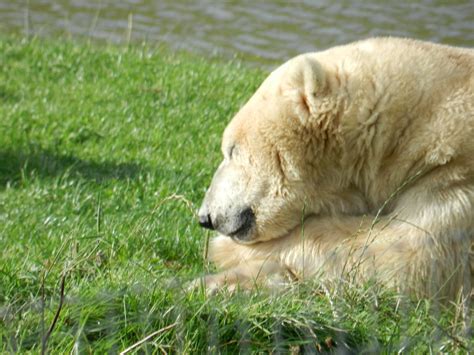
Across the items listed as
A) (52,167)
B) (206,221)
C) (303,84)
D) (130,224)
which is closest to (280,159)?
(303,84)

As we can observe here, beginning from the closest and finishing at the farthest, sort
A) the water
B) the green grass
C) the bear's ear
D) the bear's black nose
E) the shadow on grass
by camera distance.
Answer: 1. the green grass
2. the bear's ear
3. the bear's black nose
4. the shadow on grass
5. the water

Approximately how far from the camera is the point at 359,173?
4941 millimetres

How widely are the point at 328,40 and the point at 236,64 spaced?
2.28 meters

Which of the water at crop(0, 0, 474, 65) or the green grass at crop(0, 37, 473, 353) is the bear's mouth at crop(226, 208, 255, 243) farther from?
the water at crop(0, 0, 474, 65)

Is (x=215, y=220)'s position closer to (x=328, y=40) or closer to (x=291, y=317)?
(x=291, y=317)

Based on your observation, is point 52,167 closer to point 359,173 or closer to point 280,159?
point 280,159

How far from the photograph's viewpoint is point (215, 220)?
528 centimetres

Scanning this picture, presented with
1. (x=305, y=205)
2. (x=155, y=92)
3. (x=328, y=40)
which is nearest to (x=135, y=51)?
(x=155, y=92)

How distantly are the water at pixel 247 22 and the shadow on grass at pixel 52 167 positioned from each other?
16.0ft

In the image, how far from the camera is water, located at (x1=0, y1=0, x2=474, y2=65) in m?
12.8

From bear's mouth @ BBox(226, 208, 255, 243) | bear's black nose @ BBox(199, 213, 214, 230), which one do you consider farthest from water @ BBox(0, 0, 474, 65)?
bear's mouth @ BBox(226, 208, 255, 243)

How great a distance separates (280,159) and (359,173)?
361 millimetres

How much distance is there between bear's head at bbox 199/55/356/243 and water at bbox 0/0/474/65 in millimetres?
6912

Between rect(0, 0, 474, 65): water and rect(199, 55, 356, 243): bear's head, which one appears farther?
rect(0, 0, 474, 65): water
